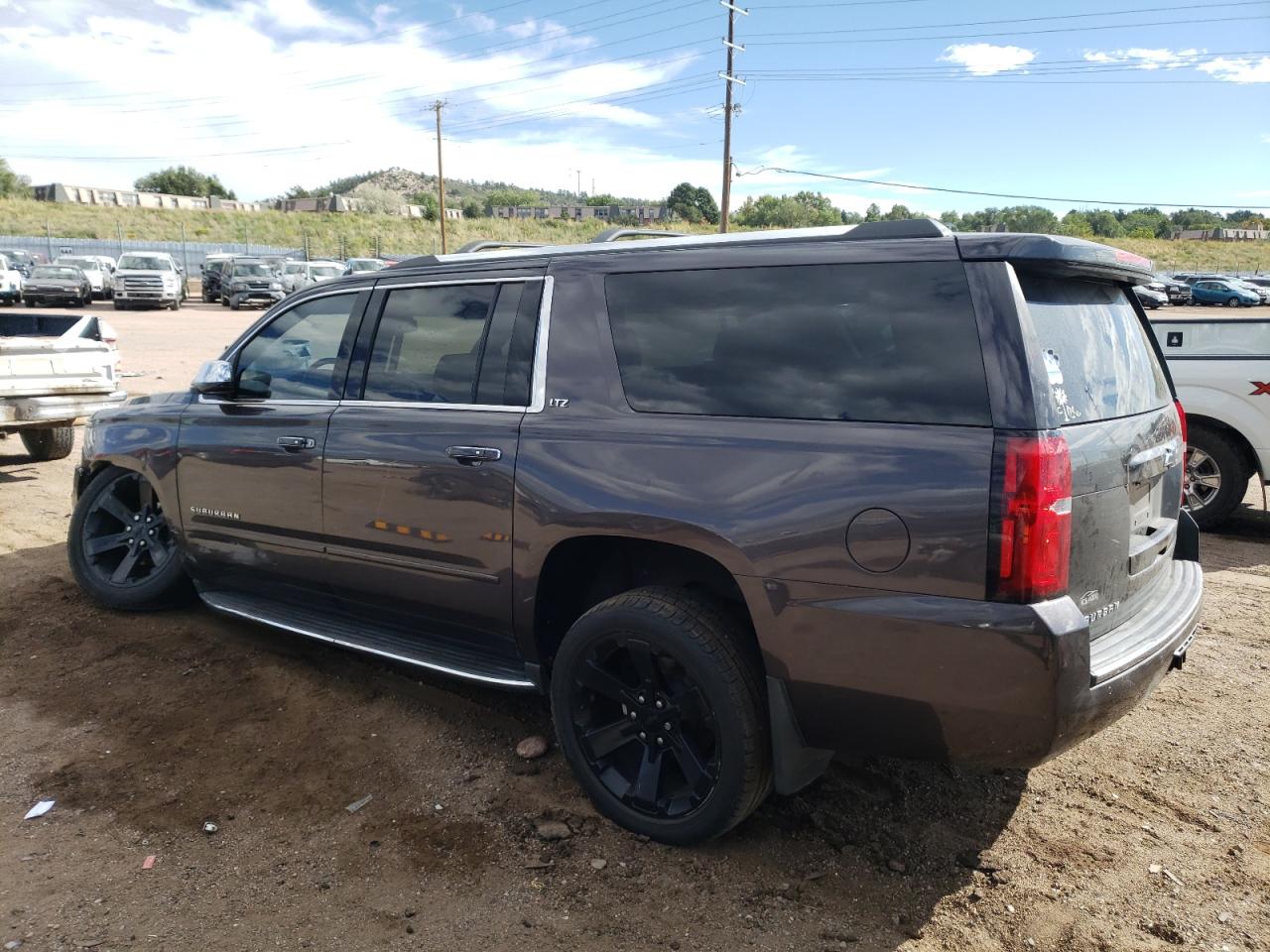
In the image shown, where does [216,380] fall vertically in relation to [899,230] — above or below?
below

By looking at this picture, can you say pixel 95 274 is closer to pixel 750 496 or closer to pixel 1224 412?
pixel 1224 412

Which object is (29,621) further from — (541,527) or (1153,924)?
(1153,924)

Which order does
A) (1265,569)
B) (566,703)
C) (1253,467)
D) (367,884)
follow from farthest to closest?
(1253,467) → (1265,569) → (566,703) → (367,884)

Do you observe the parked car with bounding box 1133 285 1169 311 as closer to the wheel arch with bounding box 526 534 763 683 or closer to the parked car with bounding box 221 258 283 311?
the wheel arch with bounding box 526 534 763 683

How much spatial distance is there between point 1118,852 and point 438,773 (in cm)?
235

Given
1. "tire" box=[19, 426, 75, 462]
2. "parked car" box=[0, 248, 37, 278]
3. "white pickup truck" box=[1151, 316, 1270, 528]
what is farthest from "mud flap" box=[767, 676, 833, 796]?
"parked car" box=[0, 248, 37, 278]

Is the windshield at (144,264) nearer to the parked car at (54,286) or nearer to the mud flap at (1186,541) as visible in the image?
the parked car at (54,286)

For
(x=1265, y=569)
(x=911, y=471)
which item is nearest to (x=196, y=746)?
(x=911, y=471)

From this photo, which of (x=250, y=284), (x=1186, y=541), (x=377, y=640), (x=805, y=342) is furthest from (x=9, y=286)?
(x=1186, y=541)

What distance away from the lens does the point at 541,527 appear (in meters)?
3.29

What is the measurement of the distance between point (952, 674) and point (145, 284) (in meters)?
34.2

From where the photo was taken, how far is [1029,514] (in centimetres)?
246

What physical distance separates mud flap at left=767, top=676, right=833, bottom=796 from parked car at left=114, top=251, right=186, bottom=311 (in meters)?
33.6

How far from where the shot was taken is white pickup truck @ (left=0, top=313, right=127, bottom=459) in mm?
7957
